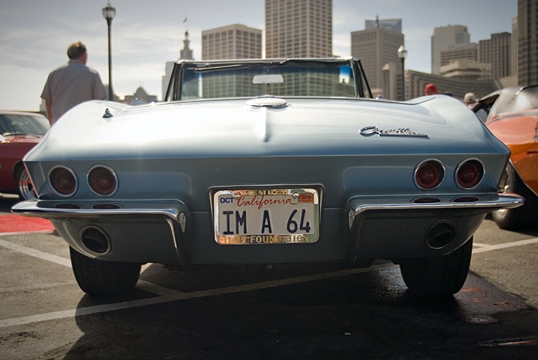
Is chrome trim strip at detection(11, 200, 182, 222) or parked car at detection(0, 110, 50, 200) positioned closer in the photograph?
chrome trim strip at detection(11, 200, 182, 222)

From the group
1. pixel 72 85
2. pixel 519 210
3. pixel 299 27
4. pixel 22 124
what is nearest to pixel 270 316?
pixel 519 210

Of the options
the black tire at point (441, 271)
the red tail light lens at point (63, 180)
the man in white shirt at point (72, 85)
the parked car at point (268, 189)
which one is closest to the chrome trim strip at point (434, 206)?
the parked car at point (268, 189)

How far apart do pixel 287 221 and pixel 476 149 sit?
0.89 m

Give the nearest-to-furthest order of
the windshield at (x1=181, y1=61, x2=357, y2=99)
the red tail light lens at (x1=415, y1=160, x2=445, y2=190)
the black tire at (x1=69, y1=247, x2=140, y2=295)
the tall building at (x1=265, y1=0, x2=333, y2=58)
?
the red tail light lens at (x1=415, y1=160, x2=445, y2=190)
the black tire at (x1=69, y1=247, x2=140, y2=295)
the windshield at (x1=181, y1=61, x2=357, y2=99)
the tall building at (x1=265, y1=0, x2=333, y2=58)

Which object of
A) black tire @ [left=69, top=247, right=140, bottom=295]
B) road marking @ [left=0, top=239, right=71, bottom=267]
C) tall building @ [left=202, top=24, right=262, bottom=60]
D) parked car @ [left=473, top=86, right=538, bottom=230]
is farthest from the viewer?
tall building @ [left=202, top=24, right=262, bottom=60]

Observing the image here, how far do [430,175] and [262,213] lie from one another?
75 centimetres

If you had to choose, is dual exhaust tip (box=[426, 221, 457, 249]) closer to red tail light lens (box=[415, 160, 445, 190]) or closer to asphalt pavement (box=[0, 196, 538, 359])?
red tail light lens (box=[415, 160, 445, 190])

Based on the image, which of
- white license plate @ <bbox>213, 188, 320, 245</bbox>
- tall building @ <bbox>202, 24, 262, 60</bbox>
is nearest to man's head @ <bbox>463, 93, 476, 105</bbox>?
white license plate @ <bbox>213, 188, 320, 245</bbox>

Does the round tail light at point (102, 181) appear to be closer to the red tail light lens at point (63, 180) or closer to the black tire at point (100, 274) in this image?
the red tail light lens at point (63, 180)

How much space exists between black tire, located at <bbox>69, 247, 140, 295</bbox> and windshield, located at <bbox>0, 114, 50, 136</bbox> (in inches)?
240

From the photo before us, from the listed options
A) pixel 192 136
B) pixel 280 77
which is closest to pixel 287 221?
pixel 192 136

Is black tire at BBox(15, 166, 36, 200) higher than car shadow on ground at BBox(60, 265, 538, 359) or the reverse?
higher

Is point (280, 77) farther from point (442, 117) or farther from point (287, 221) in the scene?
point (287, 221)

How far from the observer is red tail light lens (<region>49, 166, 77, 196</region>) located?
8.85 ft
